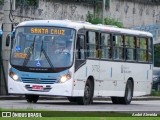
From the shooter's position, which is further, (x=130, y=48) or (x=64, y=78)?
(x=130, y=48)

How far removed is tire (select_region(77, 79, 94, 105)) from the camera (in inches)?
1201

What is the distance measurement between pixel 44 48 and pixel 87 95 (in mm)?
2573

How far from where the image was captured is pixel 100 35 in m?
32.0

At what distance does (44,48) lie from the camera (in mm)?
29688

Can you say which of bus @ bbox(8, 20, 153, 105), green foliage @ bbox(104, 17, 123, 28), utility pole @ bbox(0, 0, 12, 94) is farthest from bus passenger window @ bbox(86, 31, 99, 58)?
green foliage @ bbox(104, 17, 123, 28)

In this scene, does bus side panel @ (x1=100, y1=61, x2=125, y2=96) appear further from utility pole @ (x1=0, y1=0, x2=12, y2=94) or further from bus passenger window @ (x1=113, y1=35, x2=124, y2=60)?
utility pole @ (x1=0, y1=0, x2=12, y2=94)

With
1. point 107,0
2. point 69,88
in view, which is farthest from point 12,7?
point 107,0

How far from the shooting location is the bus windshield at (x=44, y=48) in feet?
97.0

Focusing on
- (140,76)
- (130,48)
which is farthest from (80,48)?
(140,76)

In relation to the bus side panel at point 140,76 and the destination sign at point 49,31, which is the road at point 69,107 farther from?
the bus side panel at point 140,76

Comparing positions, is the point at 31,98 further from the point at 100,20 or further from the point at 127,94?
the point at 100,20

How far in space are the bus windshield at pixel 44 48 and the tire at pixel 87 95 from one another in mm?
1602

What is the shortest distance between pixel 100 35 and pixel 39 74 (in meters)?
3.67

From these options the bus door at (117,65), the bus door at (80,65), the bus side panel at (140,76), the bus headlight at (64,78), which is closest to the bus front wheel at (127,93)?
the bus side panel at (140,76)
